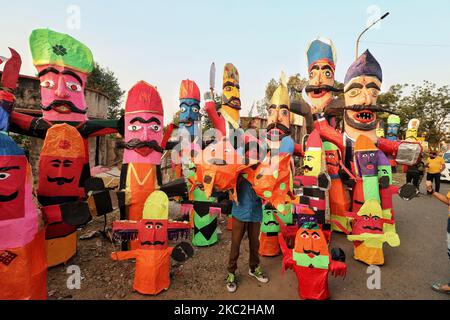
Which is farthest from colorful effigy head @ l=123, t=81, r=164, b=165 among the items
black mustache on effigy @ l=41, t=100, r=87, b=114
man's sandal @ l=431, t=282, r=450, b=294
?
man's sandal @ l=431, t=282, r=450, b=294

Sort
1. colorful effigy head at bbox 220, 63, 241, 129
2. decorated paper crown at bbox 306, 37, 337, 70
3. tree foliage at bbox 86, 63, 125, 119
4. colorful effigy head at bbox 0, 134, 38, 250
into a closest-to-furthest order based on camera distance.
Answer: colorful effigy head at bbox 0, 134, 38, 250 < decorated paper crown at bbox 306, 37, 337, 70 < colorful effigy head at bbox 220, 63, 241, 129 < tree foliage at bbox 86, 63, 125, 119

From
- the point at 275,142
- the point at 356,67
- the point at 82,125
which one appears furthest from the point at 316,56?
the point at 82,125

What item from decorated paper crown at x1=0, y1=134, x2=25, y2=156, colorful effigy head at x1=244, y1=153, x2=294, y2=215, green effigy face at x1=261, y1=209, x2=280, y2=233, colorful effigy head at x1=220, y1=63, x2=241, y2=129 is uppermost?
colorful effigy head at x1=220, y1=63, x2=241, y2=129

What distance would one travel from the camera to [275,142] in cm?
337

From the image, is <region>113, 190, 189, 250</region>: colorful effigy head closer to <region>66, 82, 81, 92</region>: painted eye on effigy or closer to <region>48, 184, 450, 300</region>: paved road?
<region>48, 184, 450, 300</region>: paved road

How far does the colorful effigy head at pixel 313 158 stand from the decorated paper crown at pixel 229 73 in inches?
99.5

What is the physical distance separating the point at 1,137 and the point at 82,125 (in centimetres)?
147

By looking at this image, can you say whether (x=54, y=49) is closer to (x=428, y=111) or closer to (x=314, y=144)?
(x=314, y=144)

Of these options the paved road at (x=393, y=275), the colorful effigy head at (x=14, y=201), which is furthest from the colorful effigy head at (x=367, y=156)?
the colorful effigy head at (x=14, y=201)

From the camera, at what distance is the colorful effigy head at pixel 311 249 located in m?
3.08

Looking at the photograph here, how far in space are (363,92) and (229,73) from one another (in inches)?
108

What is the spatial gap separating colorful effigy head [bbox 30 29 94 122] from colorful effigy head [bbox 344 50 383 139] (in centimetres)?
458

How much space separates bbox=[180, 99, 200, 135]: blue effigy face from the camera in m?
6.23

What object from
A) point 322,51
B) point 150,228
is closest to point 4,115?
point 150,228
